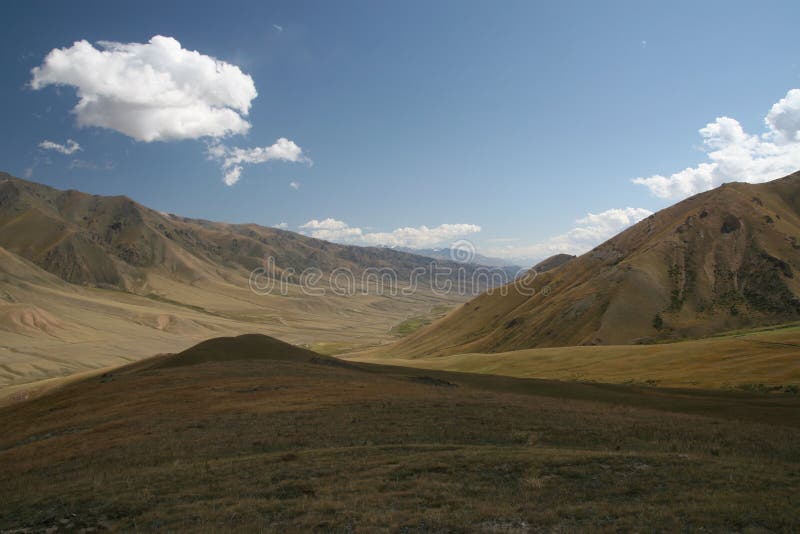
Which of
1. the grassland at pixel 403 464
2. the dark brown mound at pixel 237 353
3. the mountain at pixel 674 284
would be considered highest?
the mountain at pixel 674 284

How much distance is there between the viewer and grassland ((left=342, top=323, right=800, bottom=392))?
49438 millimetres

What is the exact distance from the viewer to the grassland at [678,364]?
4944 centimetres

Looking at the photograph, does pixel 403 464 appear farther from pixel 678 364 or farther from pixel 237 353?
pixel 678 364

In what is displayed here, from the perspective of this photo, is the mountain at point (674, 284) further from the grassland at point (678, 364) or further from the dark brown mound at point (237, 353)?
the dark brown mound at point (237, 353)

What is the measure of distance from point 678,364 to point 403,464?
58.5m

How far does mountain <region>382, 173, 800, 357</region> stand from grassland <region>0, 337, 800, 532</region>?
87178 mm

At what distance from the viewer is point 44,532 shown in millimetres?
14148

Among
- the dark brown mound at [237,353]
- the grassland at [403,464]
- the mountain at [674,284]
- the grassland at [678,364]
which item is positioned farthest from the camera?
the mountain at [674,284]

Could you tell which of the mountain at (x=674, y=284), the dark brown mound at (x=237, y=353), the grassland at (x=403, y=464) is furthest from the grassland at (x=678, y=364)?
the mountain at (x=674, y=284)

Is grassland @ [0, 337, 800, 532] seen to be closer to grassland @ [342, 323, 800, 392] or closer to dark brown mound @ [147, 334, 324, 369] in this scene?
grassland @ [342, 323, 800, 392]

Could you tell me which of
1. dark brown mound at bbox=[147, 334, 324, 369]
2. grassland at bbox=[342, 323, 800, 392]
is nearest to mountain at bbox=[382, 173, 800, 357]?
grassland at bbox=[342, 323, 800, 392]

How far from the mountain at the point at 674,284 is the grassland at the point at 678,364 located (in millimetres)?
39211

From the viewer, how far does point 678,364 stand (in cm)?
6312

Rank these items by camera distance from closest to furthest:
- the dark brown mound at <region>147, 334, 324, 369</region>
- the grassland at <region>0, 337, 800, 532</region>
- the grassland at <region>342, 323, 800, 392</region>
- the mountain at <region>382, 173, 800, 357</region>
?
the grassland at <region>0, 337, 800, 532</region>, the grassland at <region>342, 323, 800, 392</region>, the dark brown mound at <region>147, 334, 324, 369</region>, the mountain at <region>382, 173, 800, 357</region>
